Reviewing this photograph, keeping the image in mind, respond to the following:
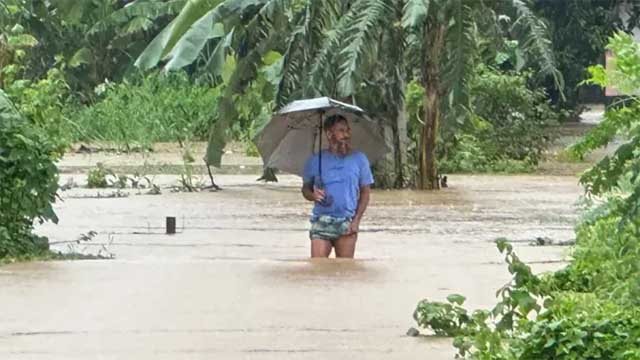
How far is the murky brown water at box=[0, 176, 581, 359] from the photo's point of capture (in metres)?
8.02

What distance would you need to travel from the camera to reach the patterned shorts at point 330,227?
1213 centimetres

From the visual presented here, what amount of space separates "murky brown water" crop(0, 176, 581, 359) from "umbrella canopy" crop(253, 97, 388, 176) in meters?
0.85

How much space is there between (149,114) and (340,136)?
16810 mm

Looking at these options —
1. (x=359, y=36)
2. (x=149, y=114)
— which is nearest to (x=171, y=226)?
(x=359, y=36)

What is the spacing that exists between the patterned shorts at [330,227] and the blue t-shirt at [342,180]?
39mm

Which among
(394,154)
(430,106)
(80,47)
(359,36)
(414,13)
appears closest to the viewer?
(414,13)

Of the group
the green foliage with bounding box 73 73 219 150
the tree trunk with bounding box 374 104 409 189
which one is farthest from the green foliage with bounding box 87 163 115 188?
the green foliage with bounding box 73 73 219 150

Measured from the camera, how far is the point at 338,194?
12.1 meters

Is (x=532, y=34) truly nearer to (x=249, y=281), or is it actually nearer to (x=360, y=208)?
(x=360, y=208)

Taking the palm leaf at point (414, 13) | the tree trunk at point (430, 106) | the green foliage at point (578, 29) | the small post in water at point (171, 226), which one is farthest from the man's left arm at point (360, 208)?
the green foliage at point (578, 29)

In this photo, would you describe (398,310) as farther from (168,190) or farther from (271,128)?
(168,190)

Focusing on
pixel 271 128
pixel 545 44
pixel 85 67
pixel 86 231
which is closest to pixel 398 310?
pixel 271 128

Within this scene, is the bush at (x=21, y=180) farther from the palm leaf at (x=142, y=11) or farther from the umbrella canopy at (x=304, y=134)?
the palm leaf at (x=142, y=11)

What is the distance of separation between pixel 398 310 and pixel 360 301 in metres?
0.40
